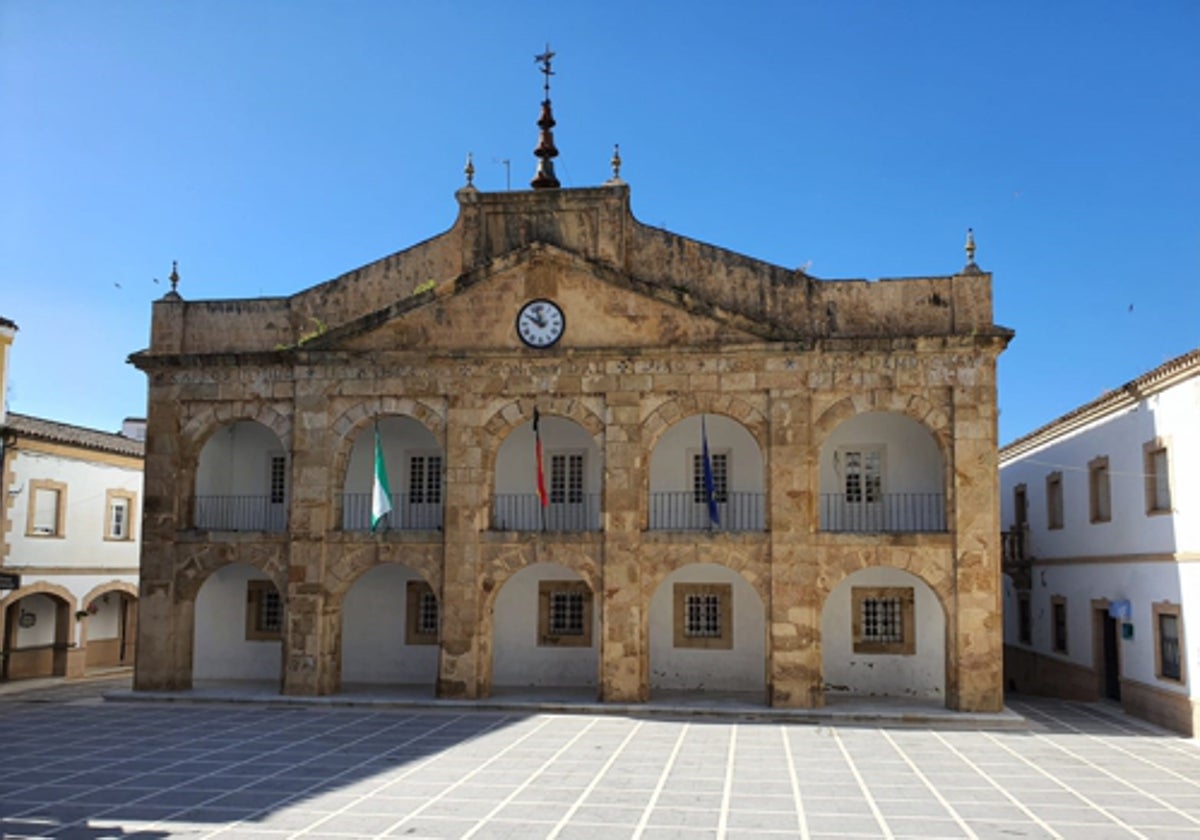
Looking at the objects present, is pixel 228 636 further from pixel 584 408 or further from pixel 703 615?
pixel 703 615

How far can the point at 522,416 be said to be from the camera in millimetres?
23422

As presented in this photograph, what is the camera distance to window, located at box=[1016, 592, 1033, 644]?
28500mm

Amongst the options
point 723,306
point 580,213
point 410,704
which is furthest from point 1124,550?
point 410,704

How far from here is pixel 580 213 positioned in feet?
79.0

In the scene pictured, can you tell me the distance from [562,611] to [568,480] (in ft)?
10.2

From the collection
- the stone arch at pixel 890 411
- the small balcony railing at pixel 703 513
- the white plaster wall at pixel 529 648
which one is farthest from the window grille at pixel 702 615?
the stone arch at pixel 890 411

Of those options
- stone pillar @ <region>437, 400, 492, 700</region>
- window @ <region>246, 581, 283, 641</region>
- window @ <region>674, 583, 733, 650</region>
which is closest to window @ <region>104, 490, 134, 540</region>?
window @ <region>246, 581, 283, 641</region>

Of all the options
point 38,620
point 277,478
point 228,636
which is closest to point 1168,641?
point 277,478

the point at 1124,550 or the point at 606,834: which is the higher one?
the point at 1124,550

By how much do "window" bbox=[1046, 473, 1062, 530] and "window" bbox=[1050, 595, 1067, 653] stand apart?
1821 mm

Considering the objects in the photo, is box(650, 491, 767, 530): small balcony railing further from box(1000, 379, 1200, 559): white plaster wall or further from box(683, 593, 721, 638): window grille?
box(1000, 379, 1200, 559): white plaster wall

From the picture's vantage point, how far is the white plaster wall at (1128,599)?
19.1 m

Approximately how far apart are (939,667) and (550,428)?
10283mm

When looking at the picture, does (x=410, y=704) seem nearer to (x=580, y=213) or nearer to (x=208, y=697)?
(x=208, y=697)
